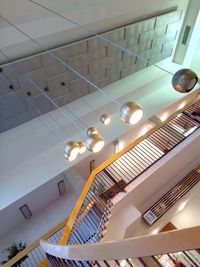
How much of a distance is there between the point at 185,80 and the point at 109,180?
3.54 m

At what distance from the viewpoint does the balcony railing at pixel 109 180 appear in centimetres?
471

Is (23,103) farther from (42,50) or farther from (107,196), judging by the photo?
(107,196)

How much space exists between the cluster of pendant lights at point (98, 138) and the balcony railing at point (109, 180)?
75.2 inches

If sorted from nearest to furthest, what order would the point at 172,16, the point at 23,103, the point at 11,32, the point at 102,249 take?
the point at 102,249, the point at 11,32, the point at 23,103, the point at 172,16

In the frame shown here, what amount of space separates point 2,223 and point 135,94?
502 cm

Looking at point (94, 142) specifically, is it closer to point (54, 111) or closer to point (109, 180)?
point (109, 180)

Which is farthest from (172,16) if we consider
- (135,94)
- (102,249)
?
(102,249)

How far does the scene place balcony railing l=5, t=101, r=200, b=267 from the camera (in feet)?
15.5

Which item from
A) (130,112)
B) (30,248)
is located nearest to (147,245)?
(130,112)

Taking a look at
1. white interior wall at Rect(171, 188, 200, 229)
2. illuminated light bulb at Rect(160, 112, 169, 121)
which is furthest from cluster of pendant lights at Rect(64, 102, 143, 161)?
white interior wall at Rect(171, 188, 200, 229)

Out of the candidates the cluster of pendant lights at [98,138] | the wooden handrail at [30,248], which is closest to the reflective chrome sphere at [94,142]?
the cluster of pendant lights at [98,138]

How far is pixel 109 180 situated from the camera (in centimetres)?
521

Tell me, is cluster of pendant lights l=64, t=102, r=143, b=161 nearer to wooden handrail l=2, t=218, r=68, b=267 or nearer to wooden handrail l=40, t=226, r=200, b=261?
wooden handrail l=40, t=226, r=200, b=261

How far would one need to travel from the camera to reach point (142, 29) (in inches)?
259
